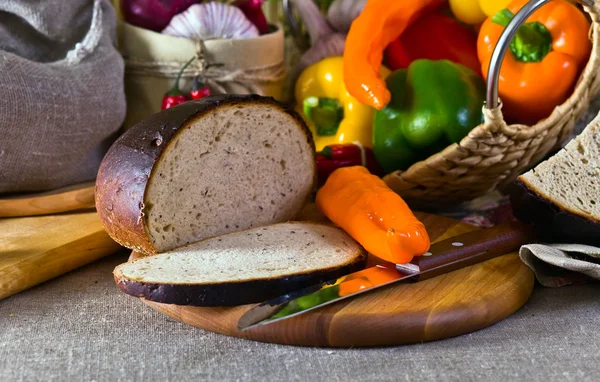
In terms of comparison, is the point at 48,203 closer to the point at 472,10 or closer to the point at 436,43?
the point at 436,43

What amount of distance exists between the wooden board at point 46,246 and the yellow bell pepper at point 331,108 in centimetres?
79

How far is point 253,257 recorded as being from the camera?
157 cm

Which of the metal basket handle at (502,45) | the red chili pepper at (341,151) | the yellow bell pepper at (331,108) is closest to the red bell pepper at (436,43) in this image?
the yellow bell pepper at (331,108)

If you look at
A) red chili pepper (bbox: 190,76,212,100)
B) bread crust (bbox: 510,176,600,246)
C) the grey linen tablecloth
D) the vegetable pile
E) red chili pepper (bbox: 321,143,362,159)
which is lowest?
the grey linen tablecloth

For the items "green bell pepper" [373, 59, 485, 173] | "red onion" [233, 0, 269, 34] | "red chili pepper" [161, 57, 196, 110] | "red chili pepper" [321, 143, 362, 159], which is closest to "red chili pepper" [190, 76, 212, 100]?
"red chili pepper" [161, 57, 196, 110]

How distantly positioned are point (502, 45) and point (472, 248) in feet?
1.57

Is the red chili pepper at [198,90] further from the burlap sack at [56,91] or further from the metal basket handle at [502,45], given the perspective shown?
the metal basket handle at [502,45]

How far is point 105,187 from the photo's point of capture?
5.53ft

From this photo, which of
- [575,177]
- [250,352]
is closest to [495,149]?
[575,177]

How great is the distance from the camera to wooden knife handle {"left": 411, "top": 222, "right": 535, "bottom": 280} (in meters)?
1.57

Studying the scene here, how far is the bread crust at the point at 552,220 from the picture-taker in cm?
165

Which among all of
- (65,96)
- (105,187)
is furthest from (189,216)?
(65,96)

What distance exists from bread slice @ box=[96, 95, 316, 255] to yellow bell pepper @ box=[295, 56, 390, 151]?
396mm

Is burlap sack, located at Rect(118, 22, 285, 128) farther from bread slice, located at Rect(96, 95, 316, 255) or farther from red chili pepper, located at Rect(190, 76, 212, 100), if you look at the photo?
bread slice, located at Rect(96, 95, 316, 255)
